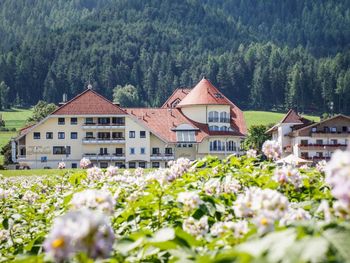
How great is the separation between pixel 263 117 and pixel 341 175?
460 feet

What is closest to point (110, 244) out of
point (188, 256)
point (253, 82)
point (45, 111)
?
point (188, 256)

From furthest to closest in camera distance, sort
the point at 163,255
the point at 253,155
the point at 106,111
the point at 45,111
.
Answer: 1. the point at 45,111
2. the point at 106,111
3. the point at 253,155
4. the point at 163,255

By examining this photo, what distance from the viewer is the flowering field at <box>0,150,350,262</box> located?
8.46ft

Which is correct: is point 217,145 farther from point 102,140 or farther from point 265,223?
point 265,223

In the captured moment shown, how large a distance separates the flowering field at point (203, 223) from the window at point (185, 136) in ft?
212

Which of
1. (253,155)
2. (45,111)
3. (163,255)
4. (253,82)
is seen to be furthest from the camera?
(253,82)

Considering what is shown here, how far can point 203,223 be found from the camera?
4074mm

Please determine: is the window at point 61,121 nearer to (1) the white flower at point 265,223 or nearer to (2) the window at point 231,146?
(2) the window at point 231,146

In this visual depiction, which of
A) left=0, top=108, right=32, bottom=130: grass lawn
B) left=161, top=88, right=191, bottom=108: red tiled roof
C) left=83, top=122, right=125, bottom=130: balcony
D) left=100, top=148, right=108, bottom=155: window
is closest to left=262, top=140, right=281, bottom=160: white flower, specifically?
left=83, top=122, right=125, bottom=130: balcony

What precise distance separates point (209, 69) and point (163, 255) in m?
182

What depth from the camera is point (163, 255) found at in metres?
3.94

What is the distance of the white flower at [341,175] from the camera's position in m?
2.60

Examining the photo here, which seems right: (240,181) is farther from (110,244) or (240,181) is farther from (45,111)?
(45,111)

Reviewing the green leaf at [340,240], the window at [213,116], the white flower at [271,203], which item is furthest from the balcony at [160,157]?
the green leaf at [340,240]
